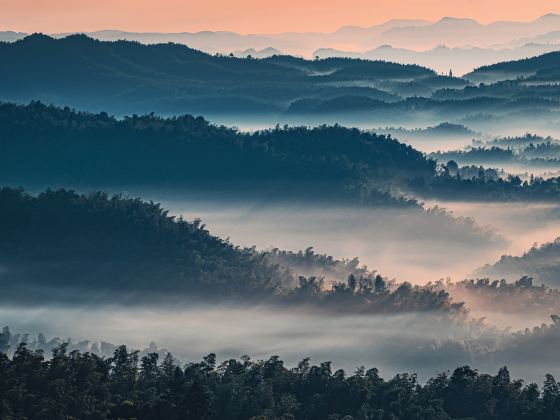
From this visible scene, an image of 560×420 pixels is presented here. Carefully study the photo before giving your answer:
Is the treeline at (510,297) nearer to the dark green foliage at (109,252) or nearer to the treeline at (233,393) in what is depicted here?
the dark green foliage at (109,252)

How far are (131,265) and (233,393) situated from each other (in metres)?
70.8

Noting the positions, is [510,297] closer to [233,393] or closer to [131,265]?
[131,265]

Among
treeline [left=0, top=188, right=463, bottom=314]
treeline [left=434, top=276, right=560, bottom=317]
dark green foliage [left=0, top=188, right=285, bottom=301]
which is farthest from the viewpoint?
treeline [left=434, top=276, right=560, bottom=317]

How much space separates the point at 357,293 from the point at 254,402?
70.3 m

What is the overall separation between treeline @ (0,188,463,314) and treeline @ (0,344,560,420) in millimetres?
58880

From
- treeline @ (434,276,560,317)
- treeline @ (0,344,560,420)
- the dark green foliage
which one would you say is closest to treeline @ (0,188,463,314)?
the dark green foliage

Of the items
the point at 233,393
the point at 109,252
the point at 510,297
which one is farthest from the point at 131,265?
the point at 233,393

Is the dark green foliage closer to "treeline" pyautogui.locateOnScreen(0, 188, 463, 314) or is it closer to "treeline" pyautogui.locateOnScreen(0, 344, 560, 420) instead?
"treeline" pyautogui.locateOnScreen(0, 188, 463, 314)

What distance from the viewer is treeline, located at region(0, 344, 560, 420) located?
2665 inches

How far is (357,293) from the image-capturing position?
144250 mm

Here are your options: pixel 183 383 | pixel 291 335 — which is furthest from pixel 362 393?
pixel 291 335

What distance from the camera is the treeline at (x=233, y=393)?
67.7 meters

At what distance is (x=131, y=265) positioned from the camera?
475ft

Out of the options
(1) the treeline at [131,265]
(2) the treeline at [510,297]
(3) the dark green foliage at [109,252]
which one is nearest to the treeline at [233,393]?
(1) the treeline at [131,265]
